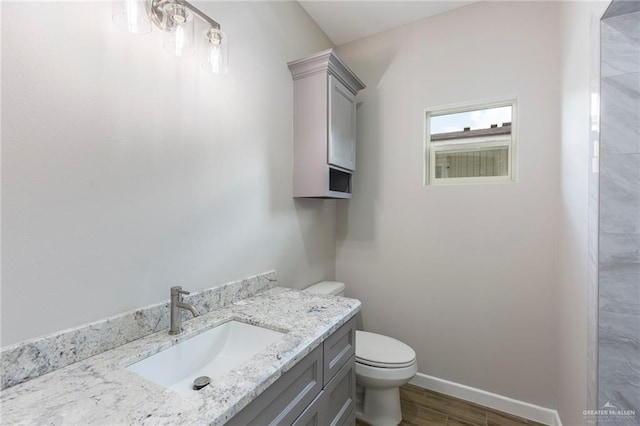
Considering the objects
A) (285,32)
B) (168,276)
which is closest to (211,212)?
(168,276)

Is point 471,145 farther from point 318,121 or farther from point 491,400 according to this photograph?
point 491,400

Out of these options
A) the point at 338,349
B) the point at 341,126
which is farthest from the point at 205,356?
the point at 341,126

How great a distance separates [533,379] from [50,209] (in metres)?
2.56

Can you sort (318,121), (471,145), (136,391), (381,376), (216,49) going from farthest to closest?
1. (471,145)
2. (318,121)
3. (381,376)
4. (216,49)
5. (136,391)

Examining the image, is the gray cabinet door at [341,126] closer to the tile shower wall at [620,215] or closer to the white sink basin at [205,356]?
the white sink basin at [205,356]

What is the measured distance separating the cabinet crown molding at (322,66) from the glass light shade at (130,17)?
3.25ft

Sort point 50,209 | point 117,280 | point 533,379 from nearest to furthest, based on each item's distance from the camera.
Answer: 1. point 50,209
2. point 117,280
3. point 533,379

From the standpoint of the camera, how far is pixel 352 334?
1.36 meters

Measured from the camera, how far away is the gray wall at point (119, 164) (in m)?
0.76

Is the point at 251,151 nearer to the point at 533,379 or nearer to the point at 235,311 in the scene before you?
the point at 235,311

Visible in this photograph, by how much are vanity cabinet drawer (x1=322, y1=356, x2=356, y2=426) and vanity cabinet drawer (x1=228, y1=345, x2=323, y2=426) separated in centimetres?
13

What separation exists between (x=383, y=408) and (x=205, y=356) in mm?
1206

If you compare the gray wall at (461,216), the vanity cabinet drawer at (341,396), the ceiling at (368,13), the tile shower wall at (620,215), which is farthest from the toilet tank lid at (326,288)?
the ceiling at (368,13)

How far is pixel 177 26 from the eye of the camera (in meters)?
1.05
